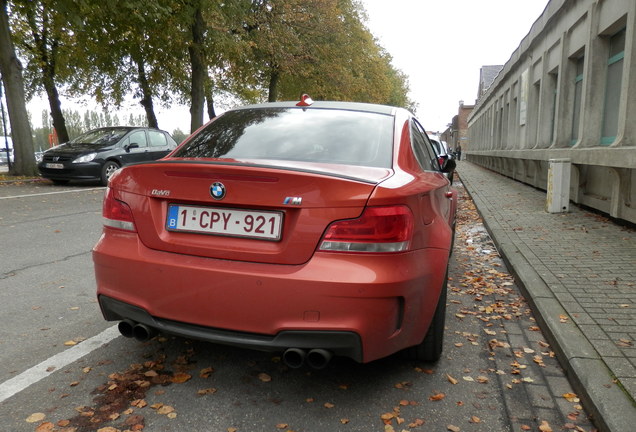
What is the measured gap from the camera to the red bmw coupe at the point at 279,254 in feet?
8.04

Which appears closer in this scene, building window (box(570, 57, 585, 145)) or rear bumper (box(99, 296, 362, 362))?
rear bumper (box(99, 296, 362, 362))

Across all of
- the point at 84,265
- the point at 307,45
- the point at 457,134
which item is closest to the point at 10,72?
the point at 84,265

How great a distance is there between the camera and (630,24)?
26.1ft

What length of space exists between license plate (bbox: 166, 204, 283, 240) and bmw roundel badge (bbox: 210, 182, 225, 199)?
2.8 inches

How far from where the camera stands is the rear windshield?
301cm

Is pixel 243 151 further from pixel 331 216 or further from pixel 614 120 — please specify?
pixel 614 120

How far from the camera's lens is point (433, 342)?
10.3 ft

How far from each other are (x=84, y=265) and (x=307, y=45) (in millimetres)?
23726

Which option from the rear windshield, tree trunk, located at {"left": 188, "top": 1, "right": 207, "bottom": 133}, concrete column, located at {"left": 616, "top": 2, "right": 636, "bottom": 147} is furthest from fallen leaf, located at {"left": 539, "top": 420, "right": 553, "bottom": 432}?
tree trunk, located at {"left": 188, "top": 1, "right": 207, "bottom": 133}

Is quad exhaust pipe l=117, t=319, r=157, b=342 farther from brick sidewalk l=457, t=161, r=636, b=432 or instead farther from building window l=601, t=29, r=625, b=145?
building window l=601, t=29, r=625, b=145

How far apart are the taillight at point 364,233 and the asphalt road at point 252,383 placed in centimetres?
88

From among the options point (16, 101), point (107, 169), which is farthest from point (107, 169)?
point (16, 101)

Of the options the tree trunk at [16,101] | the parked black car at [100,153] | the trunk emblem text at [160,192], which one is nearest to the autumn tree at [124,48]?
the tree trunk at [16,101]

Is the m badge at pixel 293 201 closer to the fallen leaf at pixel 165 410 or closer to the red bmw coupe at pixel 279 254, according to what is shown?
the red bmw coupe at pixel 279 254
